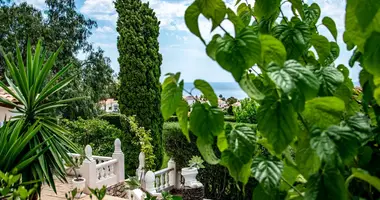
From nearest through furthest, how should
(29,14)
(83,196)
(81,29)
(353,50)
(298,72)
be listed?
(298,72) → (353,50) → (83,196) → (29,14) → (81,29)

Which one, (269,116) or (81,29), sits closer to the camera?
(269,116)

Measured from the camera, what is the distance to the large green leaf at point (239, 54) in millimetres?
494

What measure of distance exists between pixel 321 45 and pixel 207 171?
5.73 meters

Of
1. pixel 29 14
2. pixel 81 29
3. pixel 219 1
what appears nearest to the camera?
pixel 219 1

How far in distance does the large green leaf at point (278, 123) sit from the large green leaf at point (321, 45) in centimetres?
23


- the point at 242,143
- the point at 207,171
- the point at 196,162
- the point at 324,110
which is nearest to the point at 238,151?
the point at 242,143

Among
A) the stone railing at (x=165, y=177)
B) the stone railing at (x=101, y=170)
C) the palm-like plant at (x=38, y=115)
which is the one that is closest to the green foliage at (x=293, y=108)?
the palm-like plant at (x=38, y=115)

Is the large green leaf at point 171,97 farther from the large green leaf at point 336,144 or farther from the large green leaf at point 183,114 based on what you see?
the large green leaf at point 336,144

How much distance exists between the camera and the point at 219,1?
0.57m

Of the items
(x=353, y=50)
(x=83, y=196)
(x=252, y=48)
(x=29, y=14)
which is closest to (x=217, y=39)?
(x=252, y=48)

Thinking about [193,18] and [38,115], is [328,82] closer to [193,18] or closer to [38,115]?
[193,18]

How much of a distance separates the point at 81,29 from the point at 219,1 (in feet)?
48.8

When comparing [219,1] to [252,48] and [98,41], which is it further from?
[98,41]

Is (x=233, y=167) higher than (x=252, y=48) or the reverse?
the reverse
